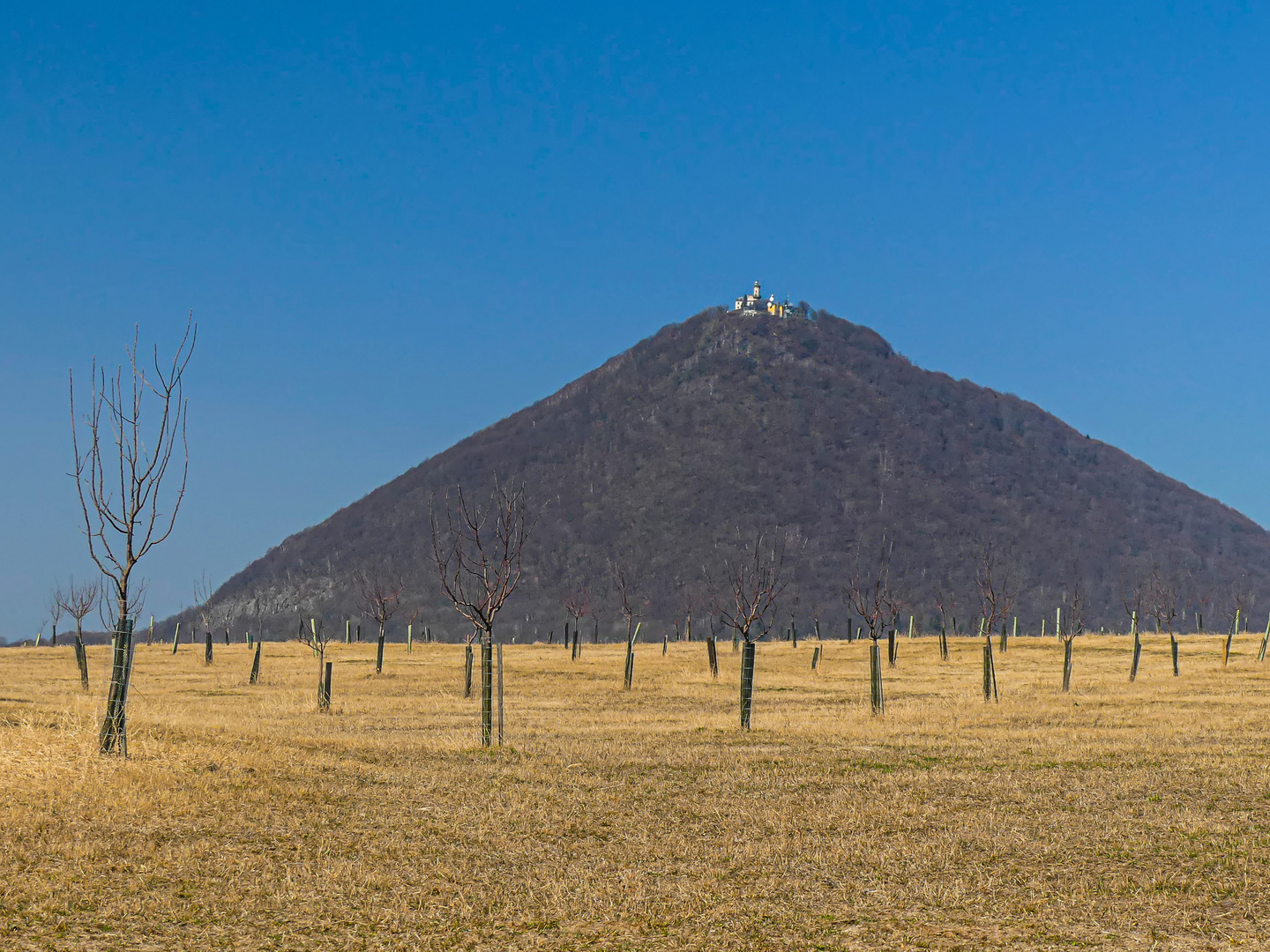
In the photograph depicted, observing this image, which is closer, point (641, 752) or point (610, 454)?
point (641, 752)

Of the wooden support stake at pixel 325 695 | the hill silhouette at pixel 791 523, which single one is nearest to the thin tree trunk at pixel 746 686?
the wooden support stake at pixel 325 695

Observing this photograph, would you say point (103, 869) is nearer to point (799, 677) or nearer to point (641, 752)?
point (641, 752)

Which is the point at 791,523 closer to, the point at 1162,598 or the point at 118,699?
the point at 1162,598

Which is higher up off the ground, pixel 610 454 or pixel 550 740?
pixel 610 454

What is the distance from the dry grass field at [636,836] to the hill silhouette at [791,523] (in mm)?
112277

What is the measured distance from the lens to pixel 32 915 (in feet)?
29.4

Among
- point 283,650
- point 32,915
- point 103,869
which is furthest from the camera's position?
point 283,650

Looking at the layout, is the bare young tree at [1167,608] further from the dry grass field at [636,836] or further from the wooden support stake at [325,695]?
the wooden support stake at [325,695]

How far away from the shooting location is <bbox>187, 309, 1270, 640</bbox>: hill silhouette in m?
149

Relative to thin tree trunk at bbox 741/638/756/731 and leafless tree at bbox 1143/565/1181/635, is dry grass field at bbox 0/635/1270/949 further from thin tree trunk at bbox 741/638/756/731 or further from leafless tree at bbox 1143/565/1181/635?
leafless tree at bbox 1143/565/1181/635

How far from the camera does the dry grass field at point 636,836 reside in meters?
8.95

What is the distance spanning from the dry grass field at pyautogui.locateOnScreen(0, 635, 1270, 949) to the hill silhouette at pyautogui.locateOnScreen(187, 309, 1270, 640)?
112 meters

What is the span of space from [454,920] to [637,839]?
3.33 m

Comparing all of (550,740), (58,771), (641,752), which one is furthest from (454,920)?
(550,740)
